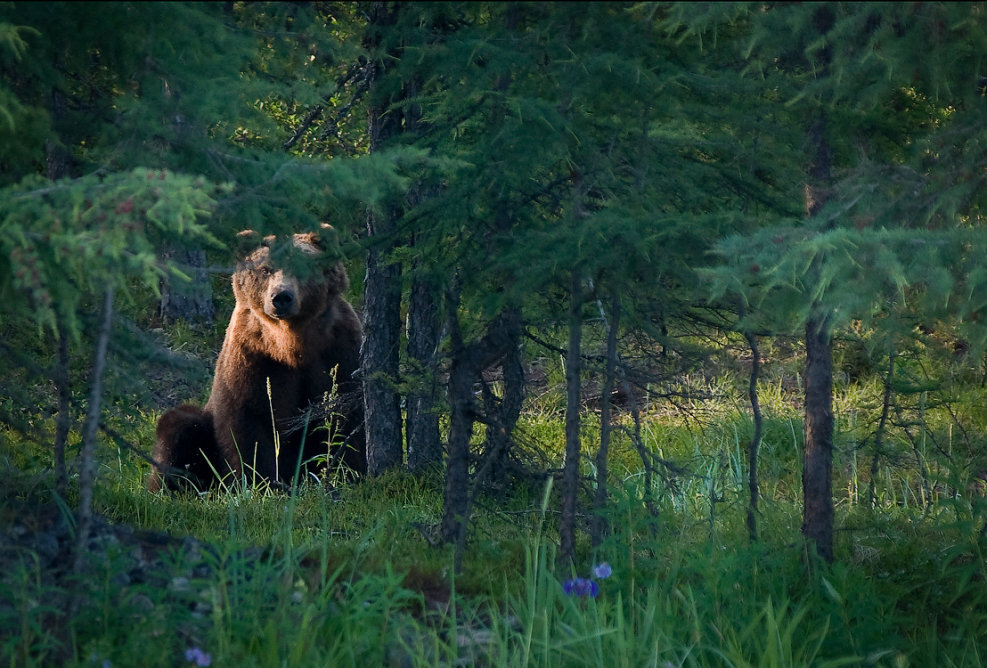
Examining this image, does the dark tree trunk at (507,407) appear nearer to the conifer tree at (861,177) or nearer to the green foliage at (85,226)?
the conifer tree at (861,177)

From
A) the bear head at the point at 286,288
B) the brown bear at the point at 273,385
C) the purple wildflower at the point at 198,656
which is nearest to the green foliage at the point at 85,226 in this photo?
the purple wildflower at the point at 198,656

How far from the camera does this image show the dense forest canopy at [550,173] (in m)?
3.23

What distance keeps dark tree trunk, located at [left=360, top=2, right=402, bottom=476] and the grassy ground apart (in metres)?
1.11

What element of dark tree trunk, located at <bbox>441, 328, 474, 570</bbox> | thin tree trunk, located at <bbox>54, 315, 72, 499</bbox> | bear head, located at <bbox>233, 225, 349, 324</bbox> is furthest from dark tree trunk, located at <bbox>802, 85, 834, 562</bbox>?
thin tree trunk, located at <bbox>54, 315, 72, 499</bbox>

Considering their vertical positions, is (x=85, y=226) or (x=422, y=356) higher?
(x=422, y=356)

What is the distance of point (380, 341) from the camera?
6.85m

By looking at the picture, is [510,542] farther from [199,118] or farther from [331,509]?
[199,118]

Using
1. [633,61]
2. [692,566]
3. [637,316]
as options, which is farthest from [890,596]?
[633,61]

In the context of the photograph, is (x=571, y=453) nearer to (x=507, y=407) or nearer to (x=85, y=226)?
(x=507, y=407)

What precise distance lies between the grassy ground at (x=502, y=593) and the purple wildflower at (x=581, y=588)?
0.04 m

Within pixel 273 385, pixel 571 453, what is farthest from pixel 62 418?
pixel 273 385

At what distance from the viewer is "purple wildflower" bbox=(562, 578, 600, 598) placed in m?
3.82

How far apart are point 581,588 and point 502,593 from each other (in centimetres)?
47

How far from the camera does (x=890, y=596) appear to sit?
4293 mm
